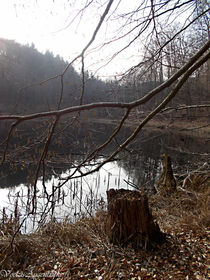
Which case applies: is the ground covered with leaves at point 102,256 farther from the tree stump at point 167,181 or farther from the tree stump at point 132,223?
the tree stump at point 167,181

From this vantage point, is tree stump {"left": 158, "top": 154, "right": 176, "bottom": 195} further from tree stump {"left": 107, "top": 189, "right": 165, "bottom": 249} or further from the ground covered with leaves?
tree stump {"left": 107, "top": 189, "right": 165, "bottom": 249}

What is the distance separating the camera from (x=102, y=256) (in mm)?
2771

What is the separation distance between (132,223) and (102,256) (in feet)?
1.85

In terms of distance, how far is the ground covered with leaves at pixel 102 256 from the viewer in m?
2.41

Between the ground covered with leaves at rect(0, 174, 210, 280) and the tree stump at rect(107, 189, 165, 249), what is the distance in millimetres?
101

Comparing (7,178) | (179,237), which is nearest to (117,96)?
(179,237)

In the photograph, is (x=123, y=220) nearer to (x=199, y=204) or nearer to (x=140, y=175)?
(x=199, y=204)

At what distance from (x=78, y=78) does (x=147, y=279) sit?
2.23 m

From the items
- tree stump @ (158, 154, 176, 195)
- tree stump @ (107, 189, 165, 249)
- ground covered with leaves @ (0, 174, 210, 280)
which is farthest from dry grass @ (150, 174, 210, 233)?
tree stump @ (107, 189, 165, 249)

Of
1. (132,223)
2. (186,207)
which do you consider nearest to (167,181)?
(186,207)

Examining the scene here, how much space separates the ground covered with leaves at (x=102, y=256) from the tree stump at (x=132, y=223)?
0.10 m

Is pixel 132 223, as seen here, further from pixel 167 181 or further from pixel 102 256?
pixel 167 181

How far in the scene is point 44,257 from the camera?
9.78 ft

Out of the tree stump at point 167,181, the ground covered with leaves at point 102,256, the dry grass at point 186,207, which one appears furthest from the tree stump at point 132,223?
the tree stump at point 167,181
